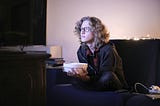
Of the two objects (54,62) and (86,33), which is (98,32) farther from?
(54,62)

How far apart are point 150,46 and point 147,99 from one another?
82cm

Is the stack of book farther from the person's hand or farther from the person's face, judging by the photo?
the person's hand

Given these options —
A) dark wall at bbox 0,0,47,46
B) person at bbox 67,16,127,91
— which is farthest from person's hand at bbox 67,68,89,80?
dark wall at bbox 0,0,47,46

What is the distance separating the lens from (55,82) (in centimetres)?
262

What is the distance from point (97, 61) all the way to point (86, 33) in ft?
0.80

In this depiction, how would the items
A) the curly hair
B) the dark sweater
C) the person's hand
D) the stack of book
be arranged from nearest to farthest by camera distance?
the person's hand
the dark sweater
the curly hair
the stack of book

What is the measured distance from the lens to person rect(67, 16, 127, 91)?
7.33 ft

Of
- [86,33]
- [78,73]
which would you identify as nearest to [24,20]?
[78,73]

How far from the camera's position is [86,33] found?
8.37ft

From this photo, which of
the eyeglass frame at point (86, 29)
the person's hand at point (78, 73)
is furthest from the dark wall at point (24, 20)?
the eyeglass frame at point (86, 29)

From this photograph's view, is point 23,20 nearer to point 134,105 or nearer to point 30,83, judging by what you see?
point 30,83

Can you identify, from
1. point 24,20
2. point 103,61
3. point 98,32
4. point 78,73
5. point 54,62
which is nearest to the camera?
point 24,20

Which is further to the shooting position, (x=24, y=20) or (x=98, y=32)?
(x=98, y=32)

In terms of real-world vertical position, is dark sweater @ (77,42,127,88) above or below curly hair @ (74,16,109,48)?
below
